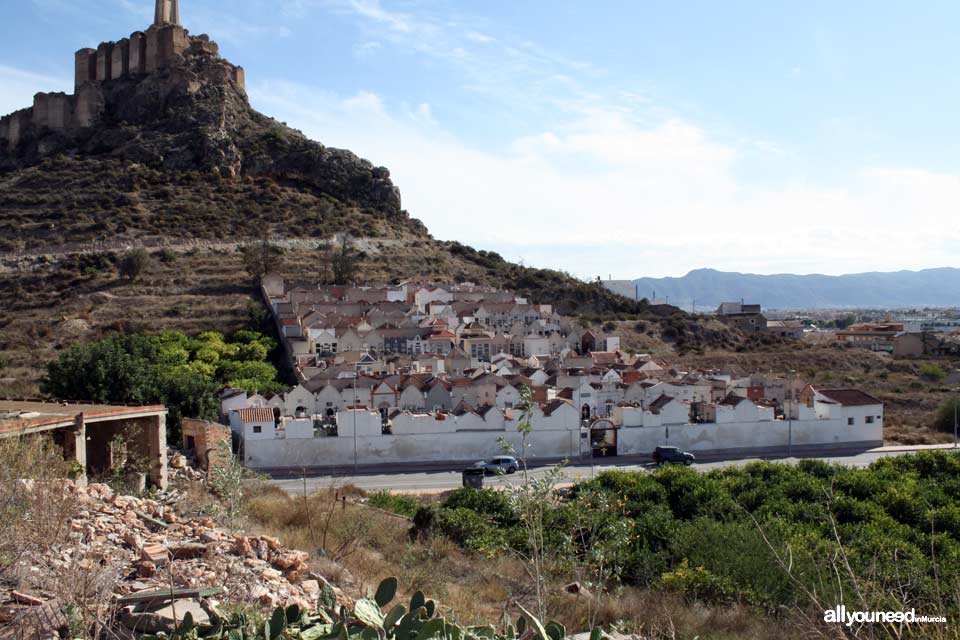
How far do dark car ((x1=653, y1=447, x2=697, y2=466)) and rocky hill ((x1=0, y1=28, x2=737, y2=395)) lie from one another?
2281 centimetres

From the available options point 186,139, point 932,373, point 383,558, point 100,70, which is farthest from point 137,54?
point 383,558

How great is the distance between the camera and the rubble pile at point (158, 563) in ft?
16.2

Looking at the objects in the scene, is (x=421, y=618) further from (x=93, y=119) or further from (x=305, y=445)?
(x=93, y=119)

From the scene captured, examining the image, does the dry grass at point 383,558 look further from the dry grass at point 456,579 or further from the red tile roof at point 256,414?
the red tile roof at point 256,414

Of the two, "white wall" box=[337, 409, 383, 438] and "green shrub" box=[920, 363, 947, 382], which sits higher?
"white wall" box=[337, 409, 383, 438]

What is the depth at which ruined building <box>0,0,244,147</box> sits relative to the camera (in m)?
64.4

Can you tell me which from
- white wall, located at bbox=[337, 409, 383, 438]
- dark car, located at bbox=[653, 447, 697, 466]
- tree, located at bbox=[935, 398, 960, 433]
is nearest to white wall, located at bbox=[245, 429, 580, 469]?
white wall, located at bbox=[337, 409, 383, 438]

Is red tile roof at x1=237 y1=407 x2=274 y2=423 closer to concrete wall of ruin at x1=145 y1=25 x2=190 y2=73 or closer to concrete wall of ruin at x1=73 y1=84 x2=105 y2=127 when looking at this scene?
concrete wall of ruin at x1=73 y1=84 x2=105 y2=127

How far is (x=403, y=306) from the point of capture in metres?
A: 41.2

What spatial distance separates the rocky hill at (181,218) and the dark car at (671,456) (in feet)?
74.8

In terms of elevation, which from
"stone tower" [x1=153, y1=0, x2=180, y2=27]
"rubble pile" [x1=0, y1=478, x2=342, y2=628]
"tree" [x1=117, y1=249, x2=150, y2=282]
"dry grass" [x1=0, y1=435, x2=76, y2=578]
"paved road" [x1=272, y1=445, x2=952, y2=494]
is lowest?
"paved road" [x1=272, y1=445, x2=952, y2=494]

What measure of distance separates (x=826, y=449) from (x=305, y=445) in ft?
55.2

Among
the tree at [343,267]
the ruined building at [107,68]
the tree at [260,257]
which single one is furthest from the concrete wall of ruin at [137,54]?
the tree at [343,267]

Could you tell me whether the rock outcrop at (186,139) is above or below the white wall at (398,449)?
above
